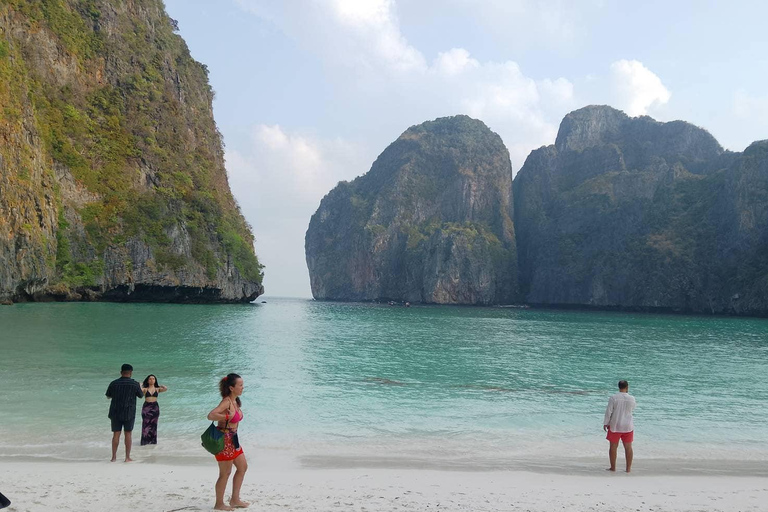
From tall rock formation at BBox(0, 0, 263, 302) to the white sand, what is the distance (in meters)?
42.6

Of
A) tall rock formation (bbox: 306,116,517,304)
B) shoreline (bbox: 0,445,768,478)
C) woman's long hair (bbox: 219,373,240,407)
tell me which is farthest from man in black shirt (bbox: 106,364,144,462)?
tall rock formation (bbox: 306,116,517,304)

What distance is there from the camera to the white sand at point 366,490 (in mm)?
6645

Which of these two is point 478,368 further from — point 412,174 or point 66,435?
point 412,174

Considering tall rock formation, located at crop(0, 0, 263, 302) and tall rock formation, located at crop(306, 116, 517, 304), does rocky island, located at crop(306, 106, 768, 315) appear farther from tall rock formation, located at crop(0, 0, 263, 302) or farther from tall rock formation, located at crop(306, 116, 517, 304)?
tall rock formation, located at crop(0, 0, 263, 302)

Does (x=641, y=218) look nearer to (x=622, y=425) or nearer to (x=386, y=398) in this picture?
(x=386, y=398)

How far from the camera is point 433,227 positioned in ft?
558

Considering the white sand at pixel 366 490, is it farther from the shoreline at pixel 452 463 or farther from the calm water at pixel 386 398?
the calm water at pixel 386 398

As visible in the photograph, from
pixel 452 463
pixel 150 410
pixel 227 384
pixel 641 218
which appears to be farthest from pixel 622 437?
pixel 641 218

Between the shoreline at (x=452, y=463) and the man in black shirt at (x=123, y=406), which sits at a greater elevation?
the man in black shirt at (x=123, y=406)

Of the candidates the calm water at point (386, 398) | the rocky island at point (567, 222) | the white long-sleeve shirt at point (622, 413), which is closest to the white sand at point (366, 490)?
the white long-sleeve shirt at point (622, 413)

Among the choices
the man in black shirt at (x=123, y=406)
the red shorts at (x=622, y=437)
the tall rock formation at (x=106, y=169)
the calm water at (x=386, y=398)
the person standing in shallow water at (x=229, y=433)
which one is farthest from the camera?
the tall rock formation at (x=106, y=169)

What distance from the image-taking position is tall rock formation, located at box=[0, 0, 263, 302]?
47188 mm

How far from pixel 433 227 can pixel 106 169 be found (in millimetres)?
117573

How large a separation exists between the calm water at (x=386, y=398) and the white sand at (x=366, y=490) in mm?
1086
